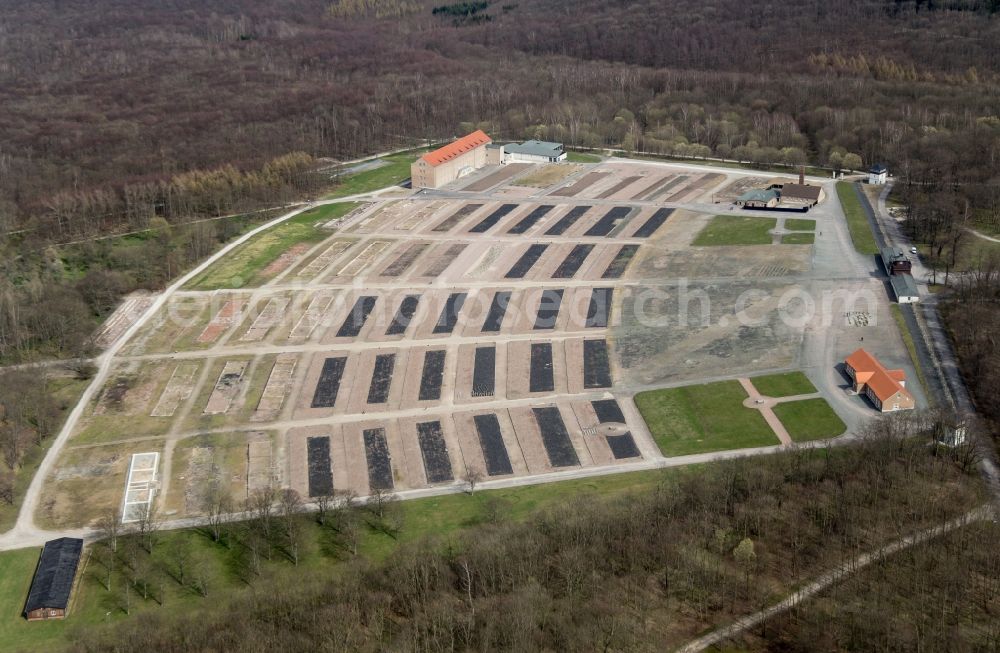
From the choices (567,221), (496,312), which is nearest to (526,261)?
(496,312)

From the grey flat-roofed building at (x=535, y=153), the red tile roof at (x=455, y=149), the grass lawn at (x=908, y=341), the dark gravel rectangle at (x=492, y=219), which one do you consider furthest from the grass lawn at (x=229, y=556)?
the grey flat-roofed building at (x=535, y=153)

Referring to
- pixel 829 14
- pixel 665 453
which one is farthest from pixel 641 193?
pixel 829 14

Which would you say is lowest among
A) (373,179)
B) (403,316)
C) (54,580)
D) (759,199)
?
(54,580)

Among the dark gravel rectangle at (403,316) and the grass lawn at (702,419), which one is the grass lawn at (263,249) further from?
the grass lawn at (702,419)

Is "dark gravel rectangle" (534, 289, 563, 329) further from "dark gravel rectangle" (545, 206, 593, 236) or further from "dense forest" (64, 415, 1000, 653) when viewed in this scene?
"dense forest" (64, 415, 1000, 653)

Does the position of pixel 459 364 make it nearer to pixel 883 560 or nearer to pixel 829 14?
pixel 883 560

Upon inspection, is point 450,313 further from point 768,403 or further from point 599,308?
point 768,403

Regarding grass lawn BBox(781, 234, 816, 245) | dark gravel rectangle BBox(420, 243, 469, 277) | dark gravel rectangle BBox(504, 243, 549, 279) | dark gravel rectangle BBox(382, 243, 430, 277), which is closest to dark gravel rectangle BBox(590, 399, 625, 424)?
dark gravel rectangle BBox(504, 243, 549, 279)
